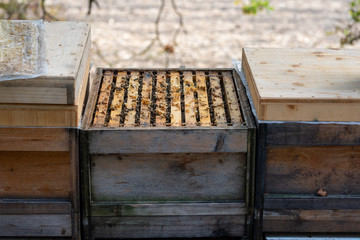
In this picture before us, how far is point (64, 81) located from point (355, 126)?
4.36 ft

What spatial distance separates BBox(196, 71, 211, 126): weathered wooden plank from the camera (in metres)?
2.45

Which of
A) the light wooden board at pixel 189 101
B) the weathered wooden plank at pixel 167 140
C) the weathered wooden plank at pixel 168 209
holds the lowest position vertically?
the weathered wooden plank at pixel 168 209

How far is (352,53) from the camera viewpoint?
9.63 ft

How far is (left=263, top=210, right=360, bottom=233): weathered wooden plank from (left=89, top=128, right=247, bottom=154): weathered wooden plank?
1.41ft

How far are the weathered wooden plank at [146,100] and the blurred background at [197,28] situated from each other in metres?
3.66

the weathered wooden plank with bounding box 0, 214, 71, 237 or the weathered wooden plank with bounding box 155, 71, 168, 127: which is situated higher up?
the weathered wooden plank with bounding box 155, 71, 168, 127

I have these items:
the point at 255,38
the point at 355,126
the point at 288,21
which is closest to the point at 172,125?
the point at 355,126

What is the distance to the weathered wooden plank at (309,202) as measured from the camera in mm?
2430

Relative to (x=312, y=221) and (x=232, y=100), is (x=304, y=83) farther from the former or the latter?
(x=312, y=221)

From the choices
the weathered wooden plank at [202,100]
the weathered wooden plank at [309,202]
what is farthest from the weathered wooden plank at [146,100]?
the weathered wooden plank at [309,202]

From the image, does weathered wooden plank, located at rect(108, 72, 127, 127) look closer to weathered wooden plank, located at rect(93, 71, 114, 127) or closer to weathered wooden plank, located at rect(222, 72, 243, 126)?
weathered wooden plank, located at rect(93, 71, 114, 127)

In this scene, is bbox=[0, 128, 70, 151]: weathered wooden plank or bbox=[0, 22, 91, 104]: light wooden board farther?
bbox=[0, 128, 70, 151]: weathered wooden plank

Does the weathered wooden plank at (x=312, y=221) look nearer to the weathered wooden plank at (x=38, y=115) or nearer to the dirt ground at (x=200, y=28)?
the weathered wooden plank at (x=38, y=115)

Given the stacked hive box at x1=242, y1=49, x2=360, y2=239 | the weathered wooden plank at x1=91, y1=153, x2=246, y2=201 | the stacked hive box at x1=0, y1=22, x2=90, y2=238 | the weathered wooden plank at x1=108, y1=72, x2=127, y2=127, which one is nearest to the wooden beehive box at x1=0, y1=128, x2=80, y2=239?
the stacked hive box at x1=0, y1=22, x2=90, y2=238
